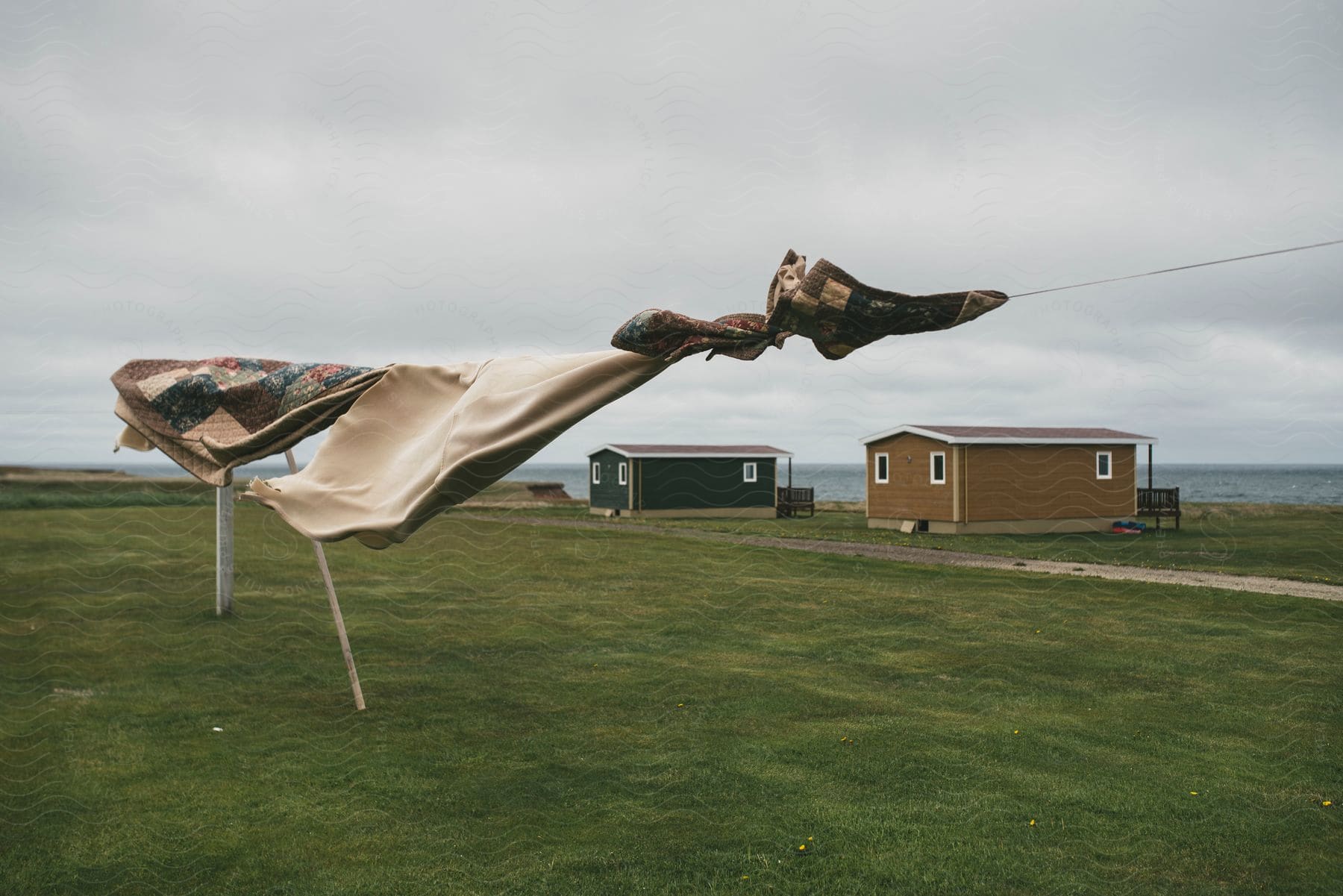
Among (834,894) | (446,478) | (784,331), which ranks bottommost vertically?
(834,894)

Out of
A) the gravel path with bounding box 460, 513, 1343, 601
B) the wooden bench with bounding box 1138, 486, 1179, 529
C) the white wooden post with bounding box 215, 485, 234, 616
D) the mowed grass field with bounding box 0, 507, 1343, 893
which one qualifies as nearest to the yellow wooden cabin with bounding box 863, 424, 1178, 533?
the wooden bench with bounding box 1138, 486, 1179, 529

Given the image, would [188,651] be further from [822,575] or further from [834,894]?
[822,575]

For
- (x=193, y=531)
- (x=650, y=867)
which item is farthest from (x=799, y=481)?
(x=650, y=867)

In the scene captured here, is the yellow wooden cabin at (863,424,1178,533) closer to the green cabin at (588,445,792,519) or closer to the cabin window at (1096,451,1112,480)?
the cabin window at (1096,451,1112,480)

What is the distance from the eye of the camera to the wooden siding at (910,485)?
20812mm

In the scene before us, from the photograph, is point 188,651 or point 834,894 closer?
point 834,894

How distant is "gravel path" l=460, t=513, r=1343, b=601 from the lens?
36.7 ft

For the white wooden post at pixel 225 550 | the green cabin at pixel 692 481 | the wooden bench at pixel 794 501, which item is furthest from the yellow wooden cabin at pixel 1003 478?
the white wooden post at pixel 225 550

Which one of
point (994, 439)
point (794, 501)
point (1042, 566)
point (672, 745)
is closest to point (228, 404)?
point (672, 745)

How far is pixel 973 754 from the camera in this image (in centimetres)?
511

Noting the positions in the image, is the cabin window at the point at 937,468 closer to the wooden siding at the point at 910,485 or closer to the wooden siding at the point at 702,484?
the wooden siding at the point at 910,485

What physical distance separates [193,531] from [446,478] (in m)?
17.7

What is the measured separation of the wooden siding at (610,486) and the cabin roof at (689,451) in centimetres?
35

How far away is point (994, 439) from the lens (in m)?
20.5
